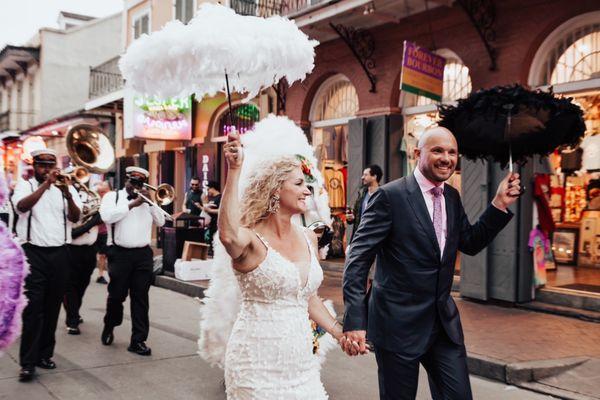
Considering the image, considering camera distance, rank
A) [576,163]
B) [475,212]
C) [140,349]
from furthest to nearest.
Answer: [576,163] < [475,212] < [140,349]

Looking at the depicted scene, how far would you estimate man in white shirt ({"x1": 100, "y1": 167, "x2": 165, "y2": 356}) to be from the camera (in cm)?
679

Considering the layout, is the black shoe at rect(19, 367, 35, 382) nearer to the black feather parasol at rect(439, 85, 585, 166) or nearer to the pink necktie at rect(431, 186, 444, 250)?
the pink necktie at rect(431, 186, 444, 250)

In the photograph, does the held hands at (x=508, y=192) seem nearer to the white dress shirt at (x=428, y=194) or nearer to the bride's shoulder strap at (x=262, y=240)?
the white dress shirt at (x=428, y=194)

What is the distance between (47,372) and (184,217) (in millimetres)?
6913

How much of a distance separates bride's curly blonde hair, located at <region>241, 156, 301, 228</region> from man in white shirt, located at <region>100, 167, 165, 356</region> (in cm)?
395

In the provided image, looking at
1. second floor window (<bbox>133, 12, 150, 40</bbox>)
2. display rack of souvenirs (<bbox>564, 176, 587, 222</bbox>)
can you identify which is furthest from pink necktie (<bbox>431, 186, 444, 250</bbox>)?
second floor window (<bbox>133, 12, 150, 40</bbox>)

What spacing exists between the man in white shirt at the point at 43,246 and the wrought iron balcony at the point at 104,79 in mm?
18840

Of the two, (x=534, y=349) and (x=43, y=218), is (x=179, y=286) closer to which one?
(x=43, y=218)

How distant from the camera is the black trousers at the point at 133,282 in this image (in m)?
6.79

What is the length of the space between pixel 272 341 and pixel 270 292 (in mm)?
227

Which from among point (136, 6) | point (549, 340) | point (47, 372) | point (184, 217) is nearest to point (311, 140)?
point (184, 217)

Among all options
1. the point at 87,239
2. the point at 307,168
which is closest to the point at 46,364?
the point at 87,239

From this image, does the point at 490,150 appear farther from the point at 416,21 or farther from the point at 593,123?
the point at 416,21

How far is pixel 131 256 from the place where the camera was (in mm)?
6848
